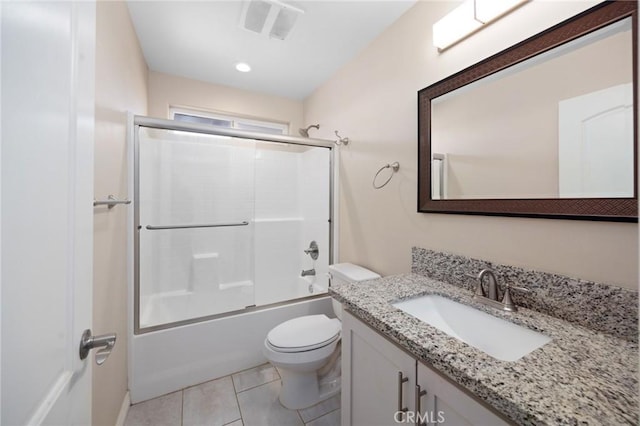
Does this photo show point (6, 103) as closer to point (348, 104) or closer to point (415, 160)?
point (415, 160)

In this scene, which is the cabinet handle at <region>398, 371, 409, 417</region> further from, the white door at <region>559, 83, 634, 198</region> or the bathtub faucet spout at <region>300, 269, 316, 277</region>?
the bathtub faucet spout at <region>300, 269, 316, 277</region>

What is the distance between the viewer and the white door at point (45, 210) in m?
0.38

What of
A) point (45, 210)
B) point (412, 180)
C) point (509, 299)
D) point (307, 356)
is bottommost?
point (307, 356)

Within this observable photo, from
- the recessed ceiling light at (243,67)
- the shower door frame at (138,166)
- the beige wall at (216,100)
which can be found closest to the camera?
the shower door frame at (138,166)

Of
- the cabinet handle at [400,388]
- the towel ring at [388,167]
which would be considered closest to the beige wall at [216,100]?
the towel ring at [388,167]

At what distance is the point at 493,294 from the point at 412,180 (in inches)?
29.2

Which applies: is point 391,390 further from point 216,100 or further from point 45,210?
point 216,100

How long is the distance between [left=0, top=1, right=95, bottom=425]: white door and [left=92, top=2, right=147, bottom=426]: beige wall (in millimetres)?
608

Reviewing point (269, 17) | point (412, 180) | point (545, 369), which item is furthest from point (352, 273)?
point (269, 17)

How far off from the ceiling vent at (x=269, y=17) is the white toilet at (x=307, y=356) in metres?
1.73

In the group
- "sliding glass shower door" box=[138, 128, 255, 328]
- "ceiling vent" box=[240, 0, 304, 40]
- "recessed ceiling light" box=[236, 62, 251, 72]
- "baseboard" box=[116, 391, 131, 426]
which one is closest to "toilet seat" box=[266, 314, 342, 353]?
"sliding glass shower door" box=[138, 128, 255, 328]

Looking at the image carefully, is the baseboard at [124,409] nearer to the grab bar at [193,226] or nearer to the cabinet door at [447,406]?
the grab bar at [193,226]

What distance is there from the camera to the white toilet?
1442mm

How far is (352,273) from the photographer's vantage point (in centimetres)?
180
